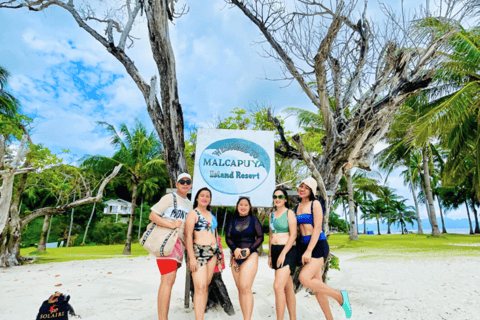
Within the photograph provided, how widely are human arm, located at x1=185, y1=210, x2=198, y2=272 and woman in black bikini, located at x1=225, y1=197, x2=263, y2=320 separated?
44 centimetres

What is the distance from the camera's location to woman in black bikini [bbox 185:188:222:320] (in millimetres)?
3053

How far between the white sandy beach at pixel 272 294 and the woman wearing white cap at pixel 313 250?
0.94m

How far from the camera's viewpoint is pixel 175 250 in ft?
10.5

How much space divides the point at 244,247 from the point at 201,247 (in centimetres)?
52

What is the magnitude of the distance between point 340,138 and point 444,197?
37.4 metres

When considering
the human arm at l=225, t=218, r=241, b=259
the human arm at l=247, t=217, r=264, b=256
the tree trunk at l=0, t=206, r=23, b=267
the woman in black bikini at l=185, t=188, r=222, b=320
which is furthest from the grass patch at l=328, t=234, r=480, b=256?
the tree trunk at l=0, t=206, r=23, b=267

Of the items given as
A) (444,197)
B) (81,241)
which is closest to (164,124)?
(81,241)

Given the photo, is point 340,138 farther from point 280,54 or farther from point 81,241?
point 81,241

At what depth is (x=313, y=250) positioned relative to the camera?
10.9 feet

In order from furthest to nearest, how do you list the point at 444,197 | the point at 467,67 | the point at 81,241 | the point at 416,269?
1. the point at 444,197
2. the point at 81,241
3. the point at 467,67
4. the point at 416,269

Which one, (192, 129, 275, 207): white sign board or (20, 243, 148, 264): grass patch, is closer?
(192, 129, 275, 207): white sign board

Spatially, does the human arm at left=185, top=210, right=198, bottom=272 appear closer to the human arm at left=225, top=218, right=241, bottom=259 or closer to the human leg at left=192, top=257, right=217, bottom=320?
the human leg at left=192, top=257, right=217, bottom=320

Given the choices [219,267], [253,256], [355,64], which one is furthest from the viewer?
[355,64]

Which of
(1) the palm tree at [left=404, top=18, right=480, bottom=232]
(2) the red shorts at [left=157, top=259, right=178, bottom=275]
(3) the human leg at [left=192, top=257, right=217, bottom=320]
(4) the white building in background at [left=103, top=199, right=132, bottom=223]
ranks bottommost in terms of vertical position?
(3) the human leg at [left=192, top=257, right=217, bottom=320]
